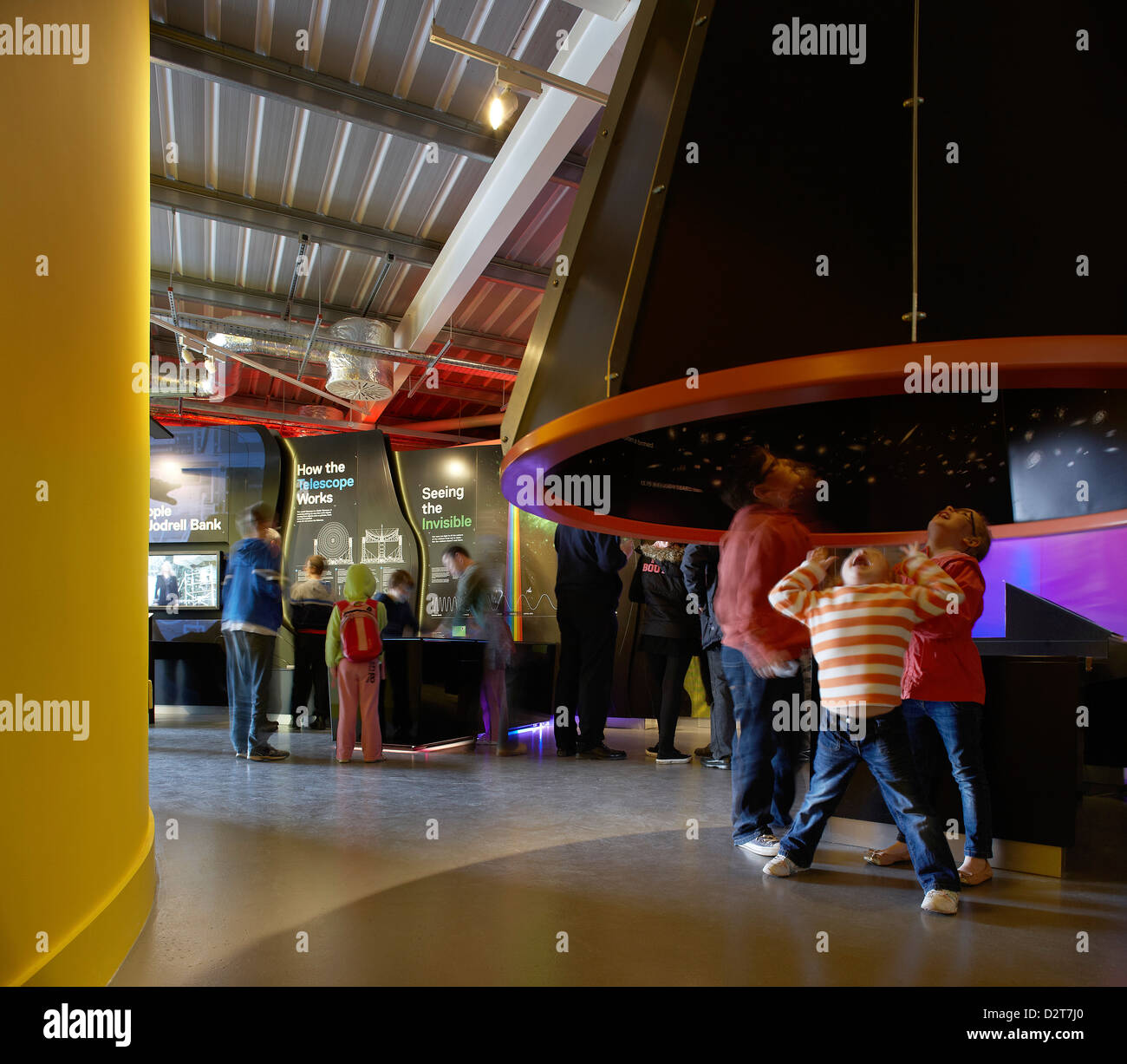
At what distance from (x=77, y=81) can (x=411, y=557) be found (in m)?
7.79

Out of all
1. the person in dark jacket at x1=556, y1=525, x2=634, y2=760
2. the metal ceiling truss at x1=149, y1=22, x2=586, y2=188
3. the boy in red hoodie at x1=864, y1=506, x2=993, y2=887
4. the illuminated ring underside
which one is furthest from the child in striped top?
the metal ceiling truss at x1=149, y1=22, x2=586, y2=188

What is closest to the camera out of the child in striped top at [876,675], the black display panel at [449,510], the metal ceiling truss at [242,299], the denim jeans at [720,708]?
the child in striped top at [876,675]

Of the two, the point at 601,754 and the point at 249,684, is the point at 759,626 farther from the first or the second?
the point at 249,684

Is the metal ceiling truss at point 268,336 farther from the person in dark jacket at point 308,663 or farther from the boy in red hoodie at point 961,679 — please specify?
the boy in red hoodie at point 961,679

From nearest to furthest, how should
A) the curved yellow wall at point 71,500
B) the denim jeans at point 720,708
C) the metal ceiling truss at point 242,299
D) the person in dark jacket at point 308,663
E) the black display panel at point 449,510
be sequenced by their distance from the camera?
1. the curved yellow wall at point 71,500
2. the denim jeans at point 720,708
3. the person in dark jacket at point 308,663
4. the metal ceiling truss at point 242,299
5. the black display panel at point 449,510

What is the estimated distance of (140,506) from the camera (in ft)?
8.98

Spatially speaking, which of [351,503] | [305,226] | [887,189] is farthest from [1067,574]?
[351,503]

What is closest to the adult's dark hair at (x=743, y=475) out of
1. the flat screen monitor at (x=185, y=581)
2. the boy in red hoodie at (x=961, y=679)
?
the boy in red hoodie at (x=961, y=679)

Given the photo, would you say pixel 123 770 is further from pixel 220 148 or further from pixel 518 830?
pixel 220 148

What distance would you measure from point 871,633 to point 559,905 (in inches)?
53.6

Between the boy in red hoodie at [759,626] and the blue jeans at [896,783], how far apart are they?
34cm

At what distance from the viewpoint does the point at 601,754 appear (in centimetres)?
601

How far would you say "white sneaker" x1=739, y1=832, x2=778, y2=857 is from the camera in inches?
127

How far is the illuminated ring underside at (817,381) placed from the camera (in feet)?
5.07
